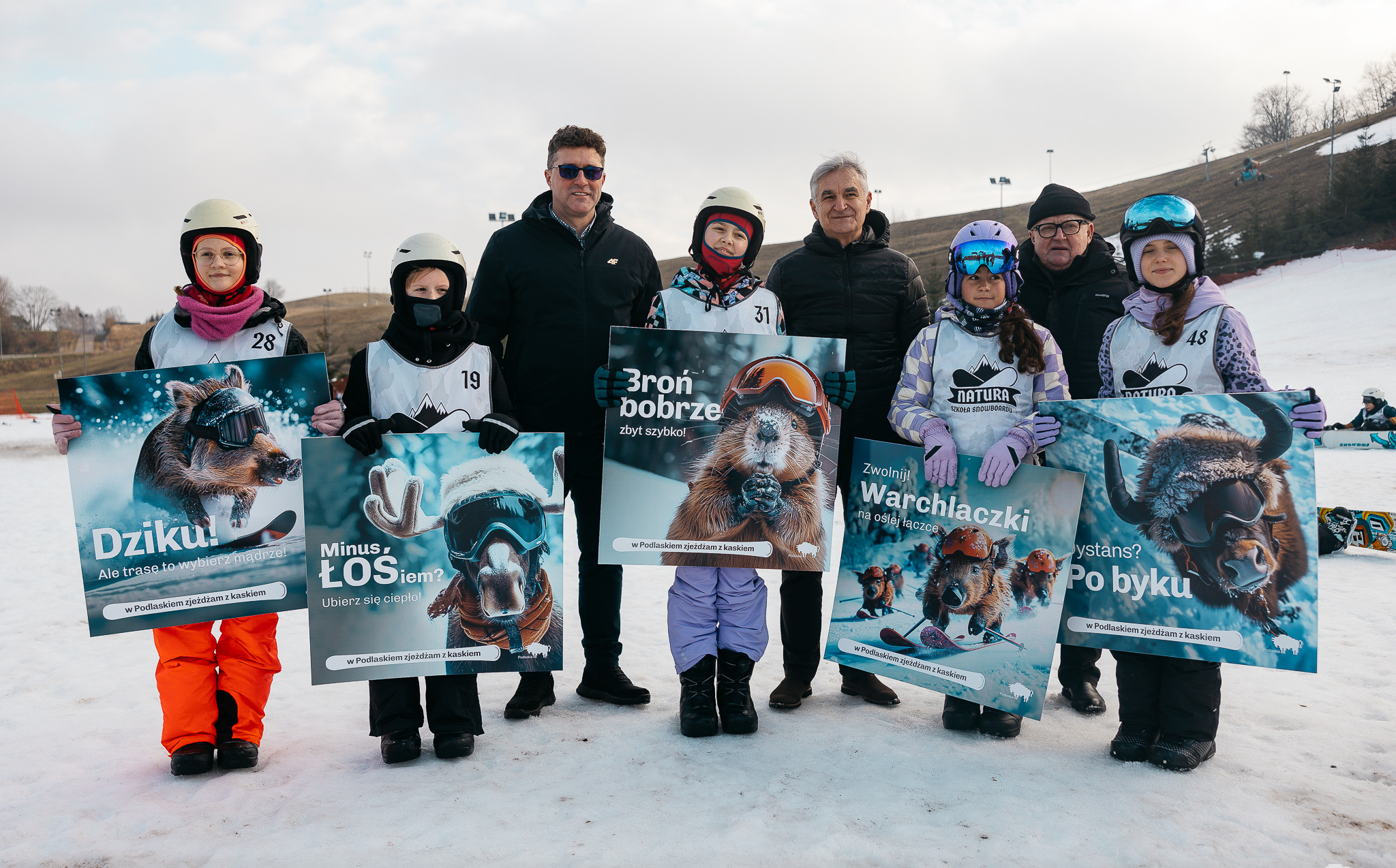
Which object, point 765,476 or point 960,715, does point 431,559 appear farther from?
point 960,715

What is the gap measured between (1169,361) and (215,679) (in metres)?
3.86

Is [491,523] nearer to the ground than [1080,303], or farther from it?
nearer to the ground

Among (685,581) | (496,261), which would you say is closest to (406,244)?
(496,261)

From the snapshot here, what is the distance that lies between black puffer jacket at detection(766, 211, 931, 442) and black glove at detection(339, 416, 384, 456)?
74.4 inches

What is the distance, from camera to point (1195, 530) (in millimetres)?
3152

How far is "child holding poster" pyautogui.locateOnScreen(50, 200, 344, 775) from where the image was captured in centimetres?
317

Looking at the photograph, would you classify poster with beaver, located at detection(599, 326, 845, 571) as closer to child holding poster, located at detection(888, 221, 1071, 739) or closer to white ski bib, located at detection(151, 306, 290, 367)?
child holding poster, located at detection(888, 221, 1071, 739)

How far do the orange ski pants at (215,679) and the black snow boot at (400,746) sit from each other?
485 mm

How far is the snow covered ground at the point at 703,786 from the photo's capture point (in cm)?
256

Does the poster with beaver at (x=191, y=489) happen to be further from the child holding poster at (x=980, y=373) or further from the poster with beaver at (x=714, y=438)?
the child holding poster at (x=980, y=373)

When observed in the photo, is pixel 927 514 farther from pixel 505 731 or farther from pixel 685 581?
pixel 505 731

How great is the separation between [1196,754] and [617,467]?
2419 millimetres

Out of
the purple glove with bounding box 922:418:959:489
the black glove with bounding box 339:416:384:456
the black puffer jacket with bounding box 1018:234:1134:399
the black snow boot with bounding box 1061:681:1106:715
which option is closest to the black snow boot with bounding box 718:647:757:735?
the purple glove with bounding box 922:418:959:489

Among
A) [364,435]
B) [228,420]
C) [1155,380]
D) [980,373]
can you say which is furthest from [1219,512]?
[228,420]
